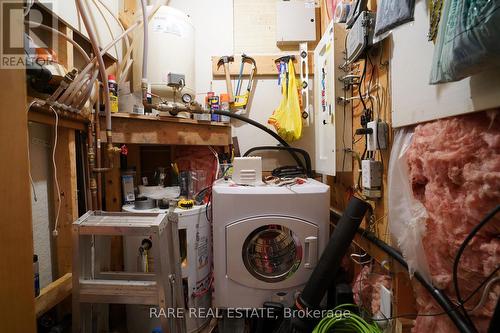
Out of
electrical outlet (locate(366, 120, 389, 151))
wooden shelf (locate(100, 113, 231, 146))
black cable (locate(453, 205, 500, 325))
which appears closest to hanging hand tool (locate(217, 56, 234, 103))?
wooden shelf (locate(100, 113, 231, 146))

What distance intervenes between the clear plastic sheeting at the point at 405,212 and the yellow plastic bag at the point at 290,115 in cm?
105

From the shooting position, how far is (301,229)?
144cm

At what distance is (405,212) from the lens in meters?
1.01

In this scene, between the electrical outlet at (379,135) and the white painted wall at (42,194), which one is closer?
the electrical outlet at (379,135)

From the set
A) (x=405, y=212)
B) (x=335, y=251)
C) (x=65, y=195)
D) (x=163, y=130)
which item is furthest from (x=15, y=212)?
(x=405, y=212)

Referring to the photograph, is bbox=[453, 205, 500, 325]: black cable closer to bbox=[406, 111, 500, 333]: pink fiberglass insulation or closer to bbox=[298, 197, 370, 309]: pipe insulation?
bbox=[406, 111, 500, 333]: pink fiberglass insulation

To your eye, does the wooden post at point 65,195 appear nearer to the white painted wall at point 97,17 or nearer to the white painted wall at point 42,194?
the white painted wall at point 42,194

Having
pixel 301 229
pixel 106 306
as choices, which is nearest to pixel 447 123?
pixel 301 229

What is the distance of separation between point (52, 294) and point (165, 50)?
1.77m

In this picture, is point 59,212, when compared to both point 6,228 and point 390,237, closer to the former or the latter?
point 6,228

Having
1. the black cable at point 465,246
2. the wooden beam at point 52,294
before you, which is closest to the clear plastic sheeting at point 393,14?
the black cable at point 465,246

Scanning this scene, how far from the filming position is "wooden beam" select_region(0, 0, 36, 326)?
0.79 metres

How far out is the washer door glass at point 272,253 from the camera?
1.47 m

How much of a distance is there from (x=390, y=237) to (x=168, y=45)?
2035mm
